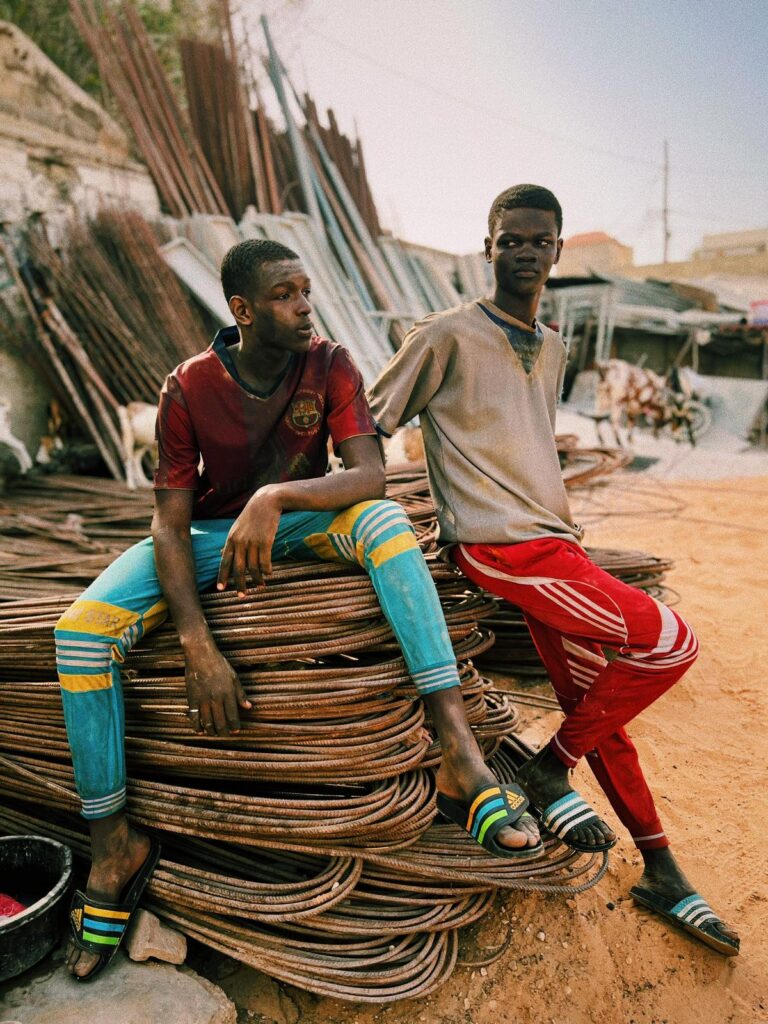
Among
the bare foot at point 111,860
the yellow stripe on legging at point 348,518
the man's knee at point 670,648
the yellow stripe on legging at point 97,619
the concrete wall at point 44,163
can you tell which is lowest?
the bare foot at point 111,860

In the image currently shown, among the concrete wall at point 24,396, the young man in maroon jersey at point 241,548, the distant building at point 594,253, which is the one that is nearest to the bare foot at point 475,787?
the young man in maroon jersey at point 241,548

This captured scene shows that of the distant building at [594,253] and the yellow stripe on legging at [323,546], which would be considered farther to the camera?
the distant building at [594,253]

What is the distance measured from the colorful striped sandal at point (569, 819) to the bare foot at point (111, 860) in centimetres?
112

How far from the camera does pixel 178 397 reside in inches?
74.6

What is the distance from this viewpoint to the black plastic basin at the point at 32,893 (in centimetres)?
152

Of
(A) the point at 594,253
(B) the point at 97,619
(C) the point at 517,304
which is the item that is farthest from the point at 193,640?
(A) the point at 594,253

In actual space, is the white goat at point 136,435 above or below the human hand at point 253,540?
below

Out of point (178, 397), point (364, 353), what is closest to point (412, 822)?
point (178, 397)

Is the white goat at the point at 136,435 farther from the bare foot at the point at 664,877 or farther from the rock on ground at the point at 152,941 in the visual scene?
the bare foot at the point at 664,877

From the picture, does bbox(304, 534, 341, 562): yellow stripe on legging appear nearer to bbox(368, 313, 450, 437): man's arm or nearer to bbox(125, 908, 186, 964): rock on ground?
bbox(368, 313, 450, 437): man's arm

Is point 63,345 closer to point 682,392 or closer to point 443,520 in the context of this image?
point 443,520

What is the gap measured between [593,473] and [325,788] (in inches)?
152

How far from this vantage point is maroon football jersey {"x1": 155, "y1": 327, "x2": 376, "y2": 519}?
6.22 feet

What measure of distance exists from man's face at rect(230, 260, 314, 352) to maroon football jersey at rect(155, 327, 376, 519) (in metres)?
0.11
